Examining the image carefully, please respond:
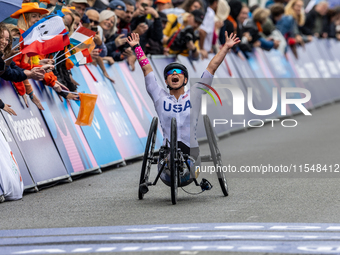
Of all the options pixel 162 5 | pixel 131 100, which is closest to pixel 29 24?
pixel 131 100

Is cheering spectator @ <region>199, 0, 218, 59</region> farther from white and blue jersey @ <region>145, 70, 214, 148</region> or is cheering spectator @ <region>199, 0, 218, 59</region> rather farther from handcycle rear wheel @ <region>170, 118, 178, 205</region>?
handcycle rear wheel @ <region>170, 118, 178, 205</region>

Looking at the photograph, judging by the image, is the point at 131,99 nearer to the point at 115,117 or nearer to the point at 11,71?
the point at 115,117

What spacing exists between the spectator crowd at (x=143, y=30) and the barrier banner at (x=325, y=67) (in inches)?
14.4

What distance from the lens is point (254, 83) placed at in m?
18.6

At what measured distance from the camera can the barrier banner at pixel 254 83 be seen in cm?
1812

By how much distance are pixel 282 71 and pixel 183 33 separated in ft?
20.5

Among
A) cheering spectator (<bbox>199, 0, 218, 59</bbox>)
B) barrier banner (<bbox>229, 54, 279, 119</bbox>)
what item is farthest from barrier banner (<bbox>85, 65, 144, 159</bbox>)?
barrier banner (<bbox>229, 54, 279, 119</bbox>)

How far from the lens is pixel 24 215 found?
7.84 metres

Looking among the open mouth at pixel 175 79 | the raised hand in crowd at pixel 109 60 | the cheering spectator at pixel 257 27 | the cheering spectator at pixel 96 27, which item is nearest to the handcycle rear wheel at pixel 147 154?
→ the open mouth at pixel 175 79

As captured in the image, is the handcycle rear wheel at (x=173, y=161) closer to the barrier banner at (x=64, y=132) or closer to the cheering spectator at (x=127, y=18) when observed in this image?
the barrier banner at (x=64, y=132)

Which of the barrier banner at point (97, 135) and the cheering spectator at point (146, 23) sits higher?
the cheering spectator at point (146, 23)

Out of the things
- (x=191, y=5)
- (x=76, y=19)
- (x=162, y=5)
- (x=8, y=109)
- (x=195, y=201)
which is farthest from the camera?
(x=191, y=5)

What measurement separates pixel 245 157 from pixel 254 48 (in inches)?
324

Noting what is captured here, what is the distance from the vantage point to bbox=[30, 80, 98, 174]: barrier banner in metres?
10.5
